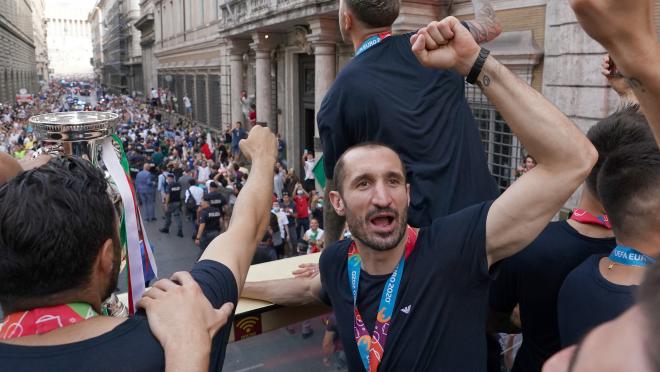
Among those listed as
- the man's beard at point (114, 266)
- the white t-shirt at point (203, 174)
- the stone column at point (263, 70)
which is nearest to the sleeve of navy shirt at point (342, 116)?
the man's beard at point (114, 266)

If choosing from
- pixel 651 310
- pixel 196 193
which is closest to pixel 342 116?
pixel 651 310

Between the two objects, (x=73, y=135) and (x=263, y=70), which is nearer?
(x=73, y=135)

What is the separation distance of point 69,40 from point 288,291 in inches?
6981

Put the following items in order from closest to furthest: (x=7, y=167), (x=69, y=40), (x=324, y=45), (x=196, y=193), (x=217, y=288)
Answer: (x=217, y=288) < (x=7, y=167) < (x=196, y=193) < (x=324, y=45) < (x=69, y=40)

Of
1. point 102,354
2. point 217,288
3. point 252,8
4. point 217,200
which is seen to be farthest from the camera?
point 252,8

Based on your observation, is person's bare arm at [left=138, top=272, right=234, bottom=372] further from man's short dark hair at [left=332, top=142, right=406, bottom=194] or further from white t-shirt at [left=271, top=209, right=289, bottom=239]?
white t-shirt at [left=271, top=209, right=289, bottom=239]

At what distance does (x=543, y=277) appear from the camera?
2.07 meters

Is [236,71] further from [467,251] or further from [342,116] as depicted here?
[467,251]

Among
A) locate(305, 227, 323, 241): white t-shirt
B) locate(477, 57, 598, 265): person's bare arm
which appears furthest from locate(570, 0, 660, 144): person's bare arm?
locate(305, 227, 323, 241): white t-shirt

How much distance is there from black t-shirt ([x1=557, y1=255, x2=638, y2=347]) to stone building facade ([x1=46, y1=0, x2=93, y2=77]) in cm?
17192

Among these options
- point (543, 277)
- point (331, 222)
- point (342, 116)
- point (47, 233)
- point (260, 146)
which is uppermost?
point (342, 116)

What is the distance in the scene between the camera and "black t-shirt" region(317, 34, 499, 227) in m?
2.10

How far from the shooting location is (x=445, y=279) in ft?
5.88

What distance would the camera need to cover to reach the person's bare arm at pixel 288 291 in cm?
232
